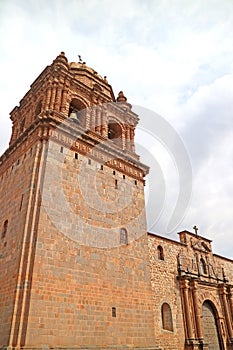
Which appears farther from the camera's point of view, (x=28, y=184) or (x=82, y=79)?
(x=82, y=79)

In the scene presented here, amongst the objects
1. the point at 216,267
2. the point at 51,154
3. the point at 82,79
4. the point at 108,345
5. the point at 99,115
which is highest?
the point at 82,79

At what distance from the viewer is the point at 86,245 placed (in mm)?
11297

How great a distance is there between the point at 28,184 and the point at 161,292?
30.7 ft

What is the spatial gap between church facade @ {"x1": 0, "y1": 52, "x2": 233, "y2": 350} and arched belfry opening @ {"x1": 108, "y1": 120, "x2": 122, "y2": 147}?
0.20ft

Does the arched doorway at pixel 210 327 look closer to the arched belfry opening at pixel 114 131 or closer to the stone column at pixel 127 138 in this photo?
the stone column at pixel 127 138

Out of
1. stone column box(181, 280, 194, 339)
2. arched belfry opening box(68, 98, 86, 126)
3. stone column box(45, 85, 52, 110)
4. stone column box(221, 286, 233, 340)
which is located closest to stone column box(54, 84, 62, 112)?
stone column box(45, 85, 52, 110)

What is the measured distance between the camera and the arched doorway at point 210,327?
16.8 meters

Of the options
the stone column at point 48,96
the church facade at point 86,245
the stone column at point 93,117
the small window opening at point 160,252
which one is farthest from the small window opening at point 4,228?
the small window opening at point 160,252

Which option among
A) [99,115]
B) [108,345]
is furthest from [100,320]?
[99,115]

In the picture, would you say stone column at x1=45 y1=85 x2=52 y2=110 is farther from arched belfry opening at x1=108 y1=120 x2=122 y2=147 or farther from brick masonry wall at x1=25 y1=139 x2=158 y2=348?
arched belfry opening at x1=108 y1=120 x2=122 y2=147

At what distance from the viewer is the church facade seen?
31.0 feet

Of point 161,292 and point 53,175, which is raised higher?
point 53,175

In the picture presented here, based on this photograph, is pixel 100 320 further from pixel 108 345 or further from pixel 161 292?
pixel 161 292

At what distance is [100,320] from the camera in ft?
34.3
